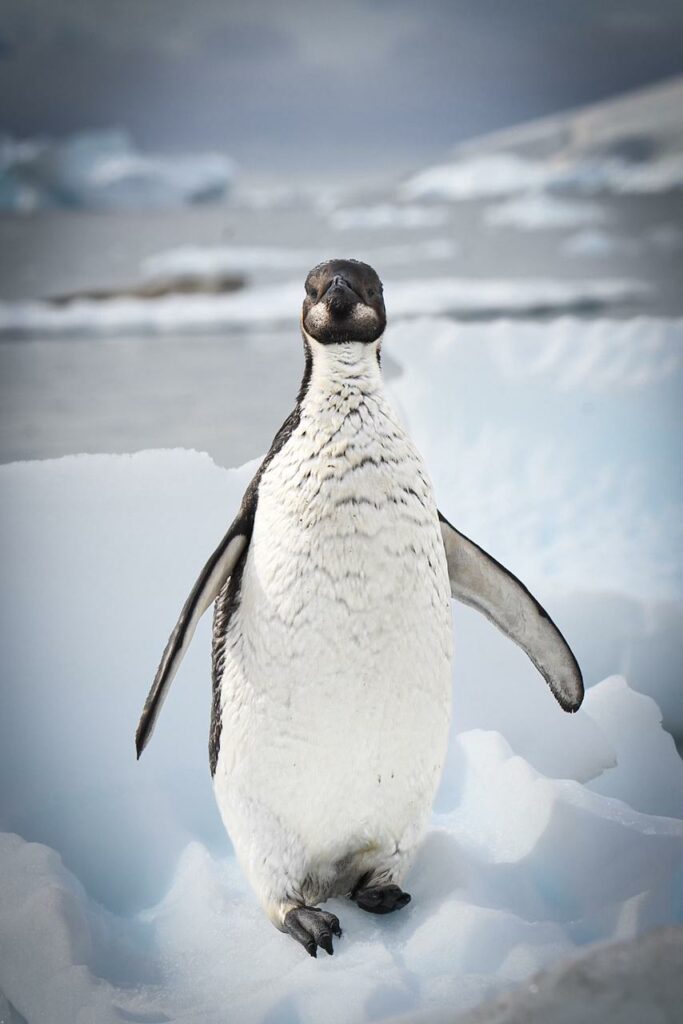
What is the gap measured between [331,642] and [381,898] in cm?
40

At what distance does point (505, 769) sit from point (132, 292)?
1.25 m

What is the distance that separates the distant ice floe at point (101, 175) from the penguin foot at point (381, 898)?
1.37 meters

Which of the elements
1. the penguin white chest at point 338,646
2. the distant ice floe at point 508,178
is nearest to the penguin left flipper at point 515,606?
the penguin white chest at point 338,646

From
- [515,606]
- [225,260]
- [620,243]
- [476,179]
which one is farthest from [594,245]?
[515,606]

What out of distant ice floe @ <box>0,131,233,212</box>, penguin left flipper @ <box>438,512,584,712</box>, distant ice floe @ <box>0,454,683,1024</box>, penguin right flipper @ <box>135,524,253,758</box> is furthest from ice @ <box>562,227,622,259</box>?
penguin right flipper @ <box>135,524,253,758</box>

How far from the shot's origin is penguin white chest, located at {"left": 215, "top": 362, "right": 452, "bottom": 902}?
1.27 metres

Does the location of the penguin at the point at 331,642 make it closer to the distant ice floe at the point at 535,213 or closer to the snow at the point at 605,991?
the snow at the point at 605,991

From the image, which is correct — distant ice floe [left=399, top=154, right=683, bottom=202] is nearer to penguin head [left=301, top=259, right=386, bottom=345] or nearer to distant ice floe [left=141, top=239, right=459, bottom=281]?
distant ice floe [left=141, top=239, right=459, bottom=281]

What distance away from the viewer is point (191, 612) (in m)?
1.31

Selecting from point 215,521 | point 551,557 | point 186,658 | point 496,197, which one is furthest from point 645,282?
point 186,658

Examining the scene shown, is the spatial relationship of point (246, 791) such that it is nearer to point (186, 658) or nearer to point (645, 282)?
Answer: point (186, 658)

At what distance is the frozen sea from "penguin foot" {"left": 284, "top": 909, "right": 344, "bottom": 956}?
2 centimetres

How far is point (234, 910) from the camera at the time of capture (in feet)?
4.88

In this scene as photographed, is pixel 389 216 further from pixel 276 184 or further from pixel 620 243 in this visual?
pixel 620 243
